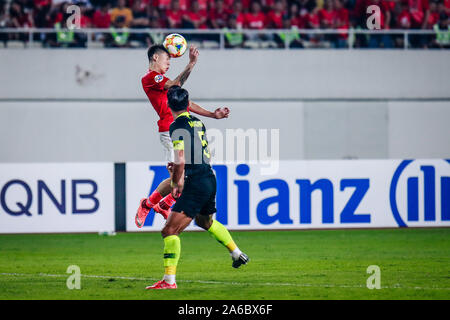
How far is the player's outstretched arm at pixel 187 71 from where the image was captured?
965 centimetres

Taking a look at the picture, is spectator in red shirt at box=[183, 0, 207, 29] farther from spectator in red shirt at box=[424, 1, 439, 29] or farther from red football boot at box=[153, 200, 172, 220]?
red football boot at box=[153, 200, 172, 220]

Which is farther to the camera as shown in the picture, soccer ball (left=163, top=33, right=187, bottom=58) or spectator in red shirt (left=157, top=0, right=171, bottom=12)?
spectator in red shirt (left=157, top=0, right=171, bottom=12)

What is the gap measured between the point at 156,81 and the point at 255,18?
35.6ft

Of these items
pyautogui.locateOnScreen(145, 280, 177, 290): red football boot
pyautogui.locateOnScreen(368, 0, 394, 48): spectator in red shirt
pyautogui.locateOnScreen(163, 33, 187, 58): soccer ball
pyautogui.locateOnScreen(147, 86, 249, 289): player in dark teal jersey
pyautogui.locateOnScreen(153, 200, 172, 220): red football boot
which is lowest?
pyautogui.locateOnScreen(145, 280, 177, 290): red football boot

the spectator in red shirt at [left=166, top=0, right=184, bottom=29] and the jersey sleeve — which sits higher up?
the spectator in red shirt at [left=166, top=0, right=184, bottom=29]

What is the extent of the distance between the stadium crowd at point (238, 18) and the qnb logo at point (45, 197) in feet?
18.5

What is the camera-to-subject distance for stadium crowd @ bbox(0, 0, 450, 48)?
803 inches

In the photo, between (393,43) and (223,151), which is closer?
(223,151)

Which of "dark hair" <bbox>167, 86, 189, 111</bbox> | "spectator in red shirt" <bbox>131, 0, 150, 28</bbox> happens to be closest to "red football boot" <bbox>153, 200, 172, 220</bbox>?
"dark hair" <bbox>167, 86, 189, 111</bbox>

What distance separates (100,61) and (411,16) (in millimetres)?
8160

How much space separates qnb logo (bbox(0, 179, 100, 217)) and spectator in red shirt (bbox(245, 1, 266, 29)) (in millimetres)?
7181
